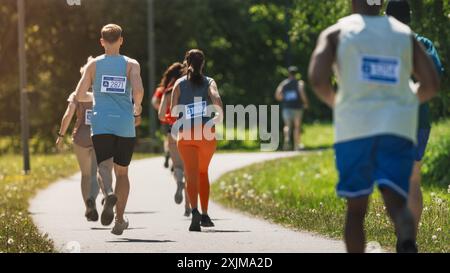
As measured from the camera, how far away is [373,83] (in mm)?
7340

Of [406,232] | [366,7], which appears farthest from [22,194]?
[406,232]

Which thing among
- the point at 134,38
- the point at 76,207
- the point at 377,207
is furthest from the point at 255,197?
the point at 134,38

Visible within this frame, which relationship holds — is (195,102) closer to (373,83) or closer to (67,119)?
(67,119)

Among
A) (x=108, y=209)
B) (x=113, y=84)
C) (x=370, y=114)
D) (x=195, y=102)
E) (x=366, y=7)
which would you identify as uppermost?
(x=366, y=7)

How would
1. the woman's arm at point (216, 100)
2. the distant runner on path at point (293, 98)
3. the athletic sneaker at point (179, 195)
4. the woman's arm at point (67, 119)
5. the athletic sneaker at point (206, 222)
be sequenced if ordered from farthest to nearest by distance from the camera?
the distant runner on path at point (293, 98)
the athletic sneaker at point (179, 195)
the athletic sneaker at point (206, 222)
the woman's arm at point (67, 119)
the woman's arm at point (216, 100)

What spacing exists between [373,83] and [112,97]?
4.41 meters

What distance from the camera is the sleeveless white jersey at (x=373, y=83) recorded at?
7.33 metres

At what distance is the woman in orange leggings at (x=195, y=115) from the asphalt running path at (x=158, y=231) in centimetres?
59

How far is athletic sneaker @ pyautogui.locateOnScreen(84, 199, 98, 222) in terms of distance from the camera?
1315 centimetres

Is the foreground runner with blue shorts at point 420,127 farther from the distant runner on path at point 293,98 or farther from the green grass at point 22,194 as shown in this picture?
the distant runner on path at point 293,98

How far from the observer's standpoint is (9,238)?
11273 mm

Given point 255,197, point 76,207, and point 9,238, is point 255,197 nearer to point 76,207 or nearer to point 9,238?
point 76,207

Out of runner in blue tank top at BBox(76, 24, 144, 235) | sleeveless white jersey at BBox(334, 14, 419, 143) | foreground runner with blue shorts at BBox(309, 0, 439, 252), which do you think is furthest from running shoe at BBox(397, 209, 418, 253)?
runner in blue tank top at BBox(76, 24, 144, 235)

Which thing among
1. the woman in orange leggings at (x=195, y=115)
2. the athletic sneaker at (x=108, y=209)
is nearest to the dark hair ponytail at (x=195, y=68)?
the woman in orange leggings at (x=195, y=115)
